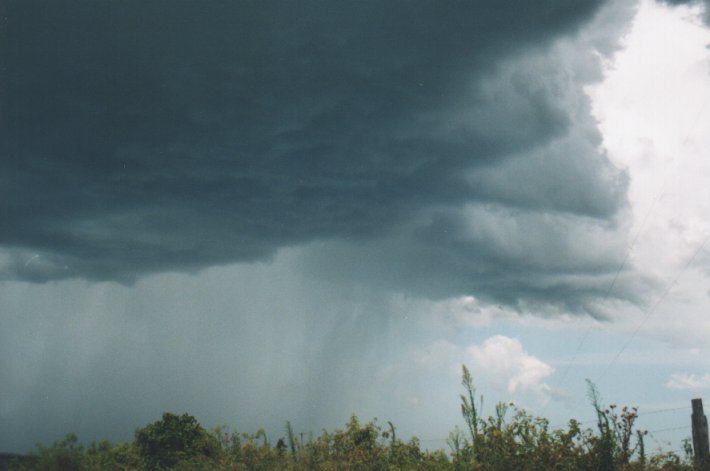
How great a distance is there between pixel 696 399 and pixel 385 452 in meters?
9.99

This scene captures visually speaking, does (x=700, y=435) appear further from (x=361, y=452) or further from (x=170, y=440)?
(x=170, y=440)

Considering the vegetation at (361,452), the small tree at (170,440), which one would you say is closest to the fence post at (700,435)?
the vegetation at (361,452)

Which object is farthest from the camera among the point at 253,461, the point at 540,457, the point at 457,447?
the point at 253,461

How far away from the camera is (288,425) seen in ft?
76.5

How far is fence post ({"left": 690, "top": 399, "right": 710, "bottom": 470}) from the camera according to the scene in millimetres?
18538

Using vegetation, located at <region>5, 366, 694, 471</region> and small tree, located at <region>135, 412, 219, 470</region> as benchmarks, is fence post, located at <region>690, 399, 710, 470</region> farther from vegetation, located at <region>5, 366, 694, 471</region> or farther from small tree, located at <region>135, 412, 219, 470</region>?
small tree, located at <region>135, 412, 219, 470</region>

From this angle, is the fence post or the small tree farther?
the small tree

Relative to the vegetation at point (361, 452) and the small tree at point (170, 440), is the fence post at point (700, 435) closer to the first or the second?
the vegetation at point (361, 452)

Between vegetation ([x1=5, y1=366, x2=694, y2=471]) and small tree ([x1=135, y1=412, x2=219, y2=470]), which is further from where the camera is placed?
small tree ([x1=135, y1=412, x2=219, y2=470])

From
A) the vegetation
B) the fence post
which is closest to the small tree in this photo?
the vegetation

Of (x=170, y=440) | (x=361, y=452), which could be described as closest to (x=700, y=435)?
(x=361, y=452)

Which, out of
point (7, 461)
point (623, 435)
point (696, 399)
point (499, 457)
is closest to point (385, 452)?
point (499, 457)

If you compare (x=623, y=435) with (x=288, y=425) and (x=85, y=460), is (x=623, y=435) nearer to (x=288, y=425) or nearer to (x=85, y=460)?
(x=288, y=425)

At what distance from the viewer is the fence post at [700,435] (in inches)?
730
